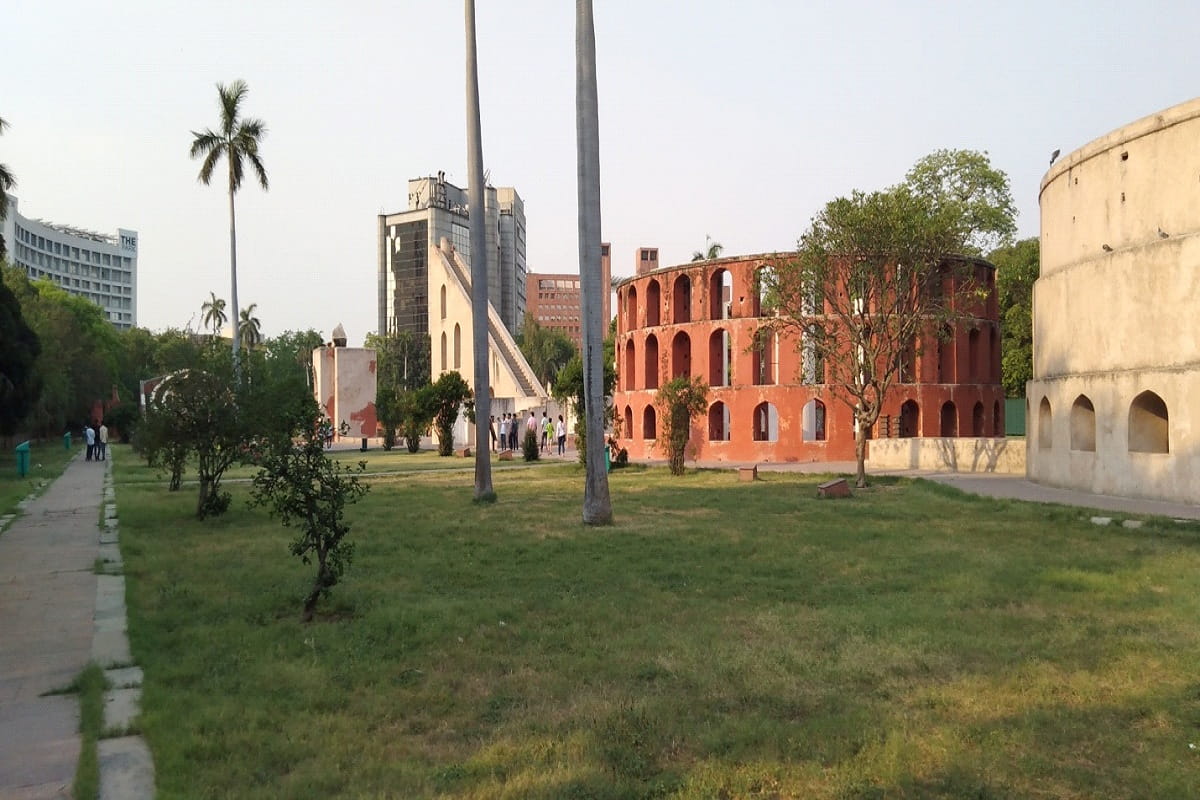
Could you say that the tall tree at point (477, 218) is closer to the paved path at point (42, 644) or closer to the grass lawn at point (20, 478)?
the paved path at point (42, 644)

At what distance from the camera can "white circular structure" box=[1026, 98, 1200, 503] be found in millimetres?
16156

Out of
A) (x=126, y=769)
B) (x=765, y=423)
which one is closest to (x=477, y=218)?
(x=126, y=769)

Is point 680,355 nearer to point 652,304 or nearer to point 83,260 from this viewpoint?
point 652,304

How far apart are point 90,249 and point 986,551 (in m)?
167

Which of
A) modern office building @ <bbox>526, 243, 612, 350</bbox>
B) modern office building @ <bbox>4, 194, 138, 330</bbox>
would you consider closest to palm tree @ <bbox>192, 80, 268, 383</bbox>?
modern office building @ <bbox>4, 194, 138, 330</bbox>

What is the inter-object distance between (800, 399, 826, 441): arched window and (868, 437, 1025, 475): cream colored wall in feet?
10.2

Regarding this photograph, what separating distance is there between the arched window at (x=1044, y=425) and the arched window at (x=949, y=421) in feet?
43.5

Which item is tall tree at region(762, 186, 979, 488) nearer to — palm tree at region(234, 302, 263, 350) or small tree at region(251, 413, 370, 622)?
small tree at region(251, 413, 370, 622)

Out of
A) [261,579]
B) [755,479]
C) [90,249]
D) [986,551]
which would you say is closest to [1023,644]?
[986,551]

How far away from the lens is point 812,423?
34.3 meters

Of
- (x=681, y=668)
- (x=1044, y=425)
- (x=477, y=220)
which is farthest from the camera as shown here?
(x=1044, y=425)

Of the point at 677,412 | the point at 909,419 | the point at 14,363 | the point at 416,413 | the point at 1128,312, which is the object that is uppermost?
the point at 14,363

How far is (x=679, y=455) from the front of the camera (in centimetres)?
2586

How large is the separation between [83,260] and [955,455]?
510 feet
